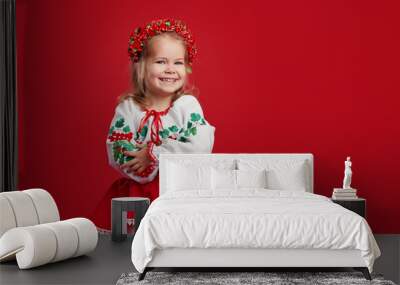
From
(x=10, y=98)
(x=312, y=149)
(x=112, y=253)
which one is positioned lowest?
(x=112, y=253)

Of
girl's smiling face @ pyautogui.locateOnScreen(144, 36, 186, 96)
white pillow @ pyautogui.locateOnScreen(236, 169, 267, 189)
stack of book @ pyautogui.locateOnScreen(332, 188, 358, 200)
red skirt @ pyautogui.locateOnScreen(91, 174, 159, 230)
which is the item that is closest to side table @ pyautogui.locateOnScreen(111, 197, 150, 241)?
red skirt @ pyautogui.locateOnScreen(91, 174, 159, 230)

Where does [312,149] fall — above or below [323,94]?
below

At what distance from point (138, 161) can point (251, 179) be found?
1.34 meters

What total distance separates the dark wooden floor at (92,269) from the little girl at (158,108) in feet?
4.04

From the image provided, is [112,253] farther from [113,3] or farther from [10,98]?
[113,3]

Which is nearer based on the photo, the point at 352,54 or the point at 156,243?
the point at 156,243

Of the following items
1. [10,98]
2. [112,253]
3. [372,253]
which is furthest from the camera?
[10,98]

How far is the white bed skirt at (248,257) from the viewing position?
4.75 m

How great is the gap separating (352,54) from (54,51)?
10.5 ft

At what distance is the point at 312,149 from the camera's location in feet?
22.7

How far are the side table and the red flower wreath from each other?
5.18ft

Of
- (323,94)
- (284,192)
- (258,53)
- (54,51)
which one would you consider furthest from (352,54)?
(54,51)

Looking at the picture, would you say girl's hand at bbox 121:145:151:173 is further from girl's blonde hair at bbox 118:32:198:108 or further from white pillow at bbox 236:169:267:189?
white pillow at bbox 236:169:267:189

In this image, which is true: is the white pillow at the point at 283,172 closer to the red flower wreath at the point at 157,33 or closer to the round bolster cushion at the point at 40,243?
the red flower wreath at the point at 157,33
